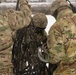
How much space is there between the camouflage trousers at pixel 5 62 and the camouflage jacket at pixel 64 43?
198 mm

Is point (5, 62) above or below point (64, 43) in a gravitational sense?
below

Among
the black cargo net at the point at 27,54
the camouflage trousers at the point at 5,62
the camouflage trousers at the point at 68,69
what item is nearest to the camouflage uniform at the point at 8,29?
the camouflage trousers at the point at 5,62

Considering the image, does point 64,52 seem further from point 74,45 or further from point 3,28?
point 3,28

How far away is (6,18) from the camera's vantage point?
1.32 m

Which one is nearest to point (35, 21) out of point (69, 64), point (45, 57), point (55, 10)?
point (55, 10)

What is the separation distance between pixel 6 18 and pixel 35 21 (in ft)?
1.06

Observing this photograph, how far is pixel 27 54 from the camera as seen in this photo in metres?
1.62

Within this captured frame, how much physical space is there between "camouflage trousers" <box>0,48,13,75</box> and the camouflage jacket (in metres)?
0.20

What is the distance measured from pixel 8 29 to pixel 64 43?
26 cm

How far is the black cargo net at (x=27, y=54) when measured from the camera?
1543 mm

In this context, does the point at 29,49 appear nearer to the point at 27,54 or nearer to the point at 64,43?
the point at 27,54

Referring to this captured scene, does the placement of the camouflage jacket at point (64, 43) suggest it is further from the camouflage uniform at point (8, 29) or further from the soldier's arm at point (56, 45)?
the camouflage uniform at point (8, 29)

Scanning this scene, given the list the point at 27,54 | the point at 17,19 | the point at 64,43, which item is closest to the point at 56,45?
the point at 64,43

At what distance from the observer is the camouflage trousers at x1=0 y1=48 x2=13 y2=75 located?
135 centimetres
